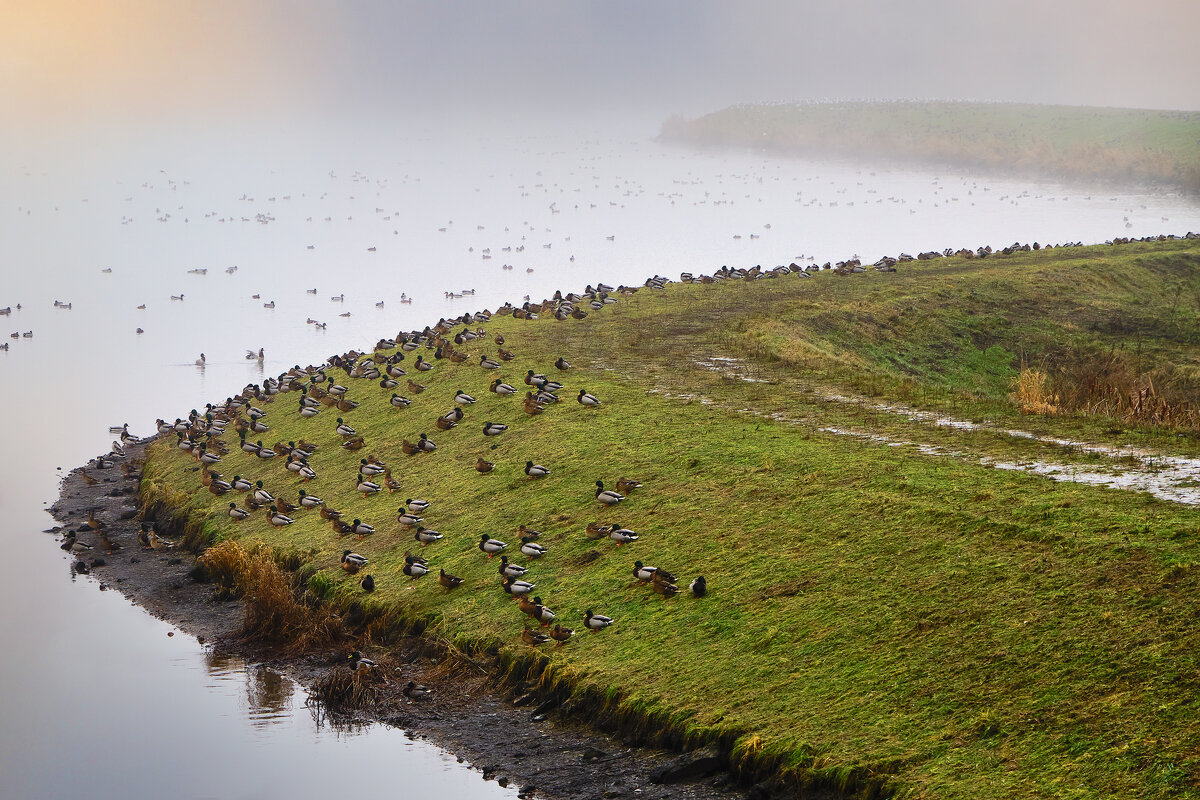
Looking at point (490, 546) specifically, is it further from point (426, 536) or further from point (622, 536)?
point (622, 536)

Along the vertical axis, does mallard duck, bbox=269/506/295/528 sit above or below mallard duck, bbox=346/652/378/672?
above

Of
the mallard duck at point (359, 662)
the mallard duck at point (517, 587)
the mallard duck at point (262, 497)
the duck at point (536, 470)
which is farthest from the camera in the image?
the mallard duck at point (262, 497)

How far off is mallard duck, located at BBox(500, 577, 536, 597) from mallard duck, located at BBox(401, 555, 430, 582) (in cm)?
215

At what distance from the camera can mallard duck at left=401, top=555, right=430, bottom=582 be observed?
21.5 metres

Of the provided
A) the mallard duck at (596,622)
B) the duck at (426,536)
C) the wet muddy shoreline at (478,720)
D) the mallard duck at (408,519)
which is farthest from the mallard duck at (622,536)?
the mallard duck at (408,519)

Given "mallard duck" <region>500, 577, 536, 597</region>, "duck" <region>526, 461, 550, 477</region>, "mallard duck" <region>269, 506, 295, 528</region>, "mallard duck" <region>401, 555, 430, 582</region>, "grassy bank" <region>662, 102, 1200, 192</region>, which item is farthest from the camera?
"grassy bank" <region>662, 102, 1200, 192</region>

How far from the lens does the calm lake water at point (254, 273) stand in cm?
1831

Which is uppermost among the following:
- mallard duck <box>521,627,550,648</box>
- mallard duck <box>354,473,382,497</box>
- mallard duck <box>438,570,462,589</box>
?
mallard duck <box>354,473,382,497</box>

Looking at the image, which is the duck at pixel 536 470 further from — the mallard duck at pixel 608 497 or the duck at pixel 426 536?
the duck at pixel 426 536

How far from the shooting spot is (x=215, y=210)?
351 feet

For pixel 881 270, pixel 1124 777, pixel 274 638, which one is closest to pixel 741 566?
pixel 1124 777

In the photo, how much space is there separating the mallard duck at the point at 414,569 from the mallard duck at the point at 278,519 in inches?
215

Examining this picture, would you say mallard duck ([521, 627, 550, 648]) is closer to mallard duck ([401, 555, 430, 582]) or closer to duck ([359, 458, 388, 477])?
mallard duck ([401, 555, 430, 582])

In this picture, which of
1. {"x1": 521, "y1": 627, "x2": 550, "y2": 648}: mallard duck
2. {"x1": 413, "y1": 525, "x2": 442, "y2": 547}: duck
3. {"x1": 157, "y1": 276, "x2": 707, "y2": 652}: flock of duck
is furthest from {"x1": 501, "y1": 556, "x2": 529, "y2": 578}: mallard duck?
{"x1": 413, "y1": 525, "x2": 442, "y2": 547}: duck
